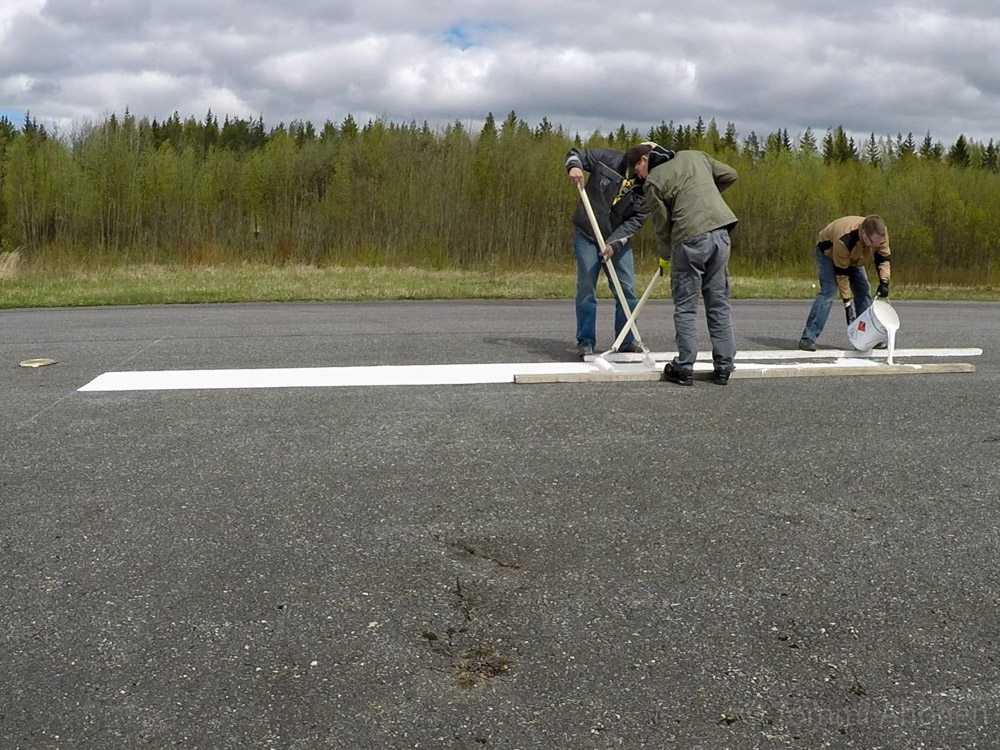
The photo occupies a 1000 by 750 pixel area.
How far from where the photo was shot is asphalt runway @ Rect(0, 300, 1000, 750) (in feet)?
8.71

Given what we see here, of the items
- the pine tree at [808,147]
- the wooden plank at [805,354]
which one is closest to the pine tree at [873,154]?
the pine tree at [808,147]

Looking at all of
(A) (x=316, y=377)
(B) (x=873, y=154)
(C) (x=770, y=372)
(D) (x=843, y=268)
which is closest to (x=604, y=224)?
(C) (x=770, y=372)

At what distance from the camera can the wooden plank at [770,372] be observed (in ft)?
23.5

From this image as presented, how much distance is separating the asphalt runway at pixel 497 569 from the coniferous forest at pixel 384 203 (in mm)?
22692

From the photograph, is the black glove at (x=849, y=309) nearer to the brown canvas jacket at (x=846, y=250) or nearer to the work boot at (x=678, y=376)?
the brown canvas jacket at (x=846, y=250)

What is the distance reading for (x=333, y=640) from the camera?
119 inches

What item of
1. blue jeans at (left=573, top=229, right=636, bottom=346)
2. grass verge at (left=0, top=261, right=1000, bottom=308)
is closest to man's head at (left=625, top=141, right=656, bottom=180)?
blue jeans at (left=573, top=229, right=636, bottom=346)

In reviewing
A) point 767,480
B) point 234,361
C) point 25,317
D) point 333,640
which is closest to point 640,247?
point 25,317

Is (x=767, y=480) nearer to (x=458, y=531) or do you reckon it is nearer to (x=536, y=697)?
(x=458, y=531)

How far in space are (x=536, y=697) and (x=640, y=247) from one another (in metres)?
29.7

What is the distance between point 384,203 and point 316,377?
2352 cm

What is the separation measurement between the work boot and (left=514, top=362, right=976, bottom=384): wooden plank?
13 cm

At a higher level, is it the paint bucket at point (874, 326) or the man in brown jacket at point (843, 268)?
the man in brown jacket at point (843, 268)

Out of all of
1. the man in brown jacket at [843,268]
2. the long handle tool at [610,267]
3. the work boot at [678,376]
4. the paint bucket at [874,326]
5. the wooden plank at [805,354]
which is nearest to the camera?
the work boot at [678,376]
